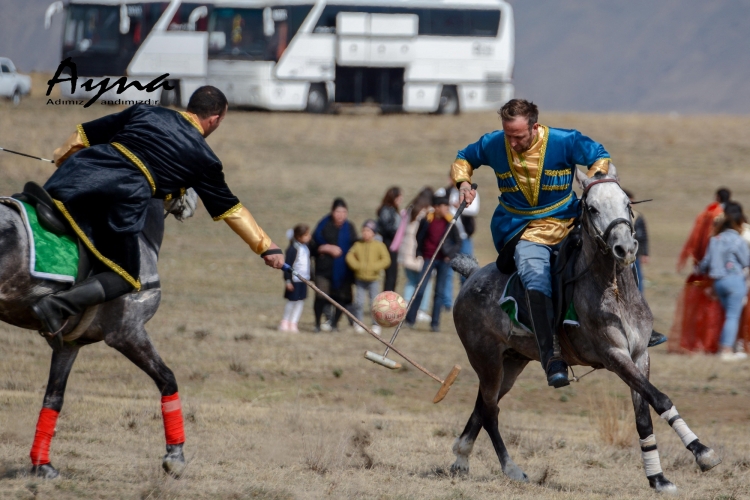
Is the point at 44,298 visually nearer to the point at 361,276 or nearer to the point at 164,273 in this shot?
the point at 361,276

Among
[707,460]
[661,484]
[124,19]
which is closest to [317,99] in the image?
[124,19]

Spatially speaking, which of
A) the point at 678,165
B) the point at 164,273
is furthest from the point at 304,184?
the point at 678,165

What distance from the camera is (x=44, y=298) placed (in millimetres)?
6297

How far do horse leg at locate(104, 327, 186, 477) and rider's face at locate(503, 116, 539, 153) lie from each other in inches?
107

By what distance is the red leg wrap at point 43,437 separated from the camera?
270 inches

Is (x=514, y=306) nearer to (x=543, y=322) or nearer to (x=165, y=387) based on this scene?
(x=543, y=322)

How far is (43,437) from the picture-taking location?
6.91 meters

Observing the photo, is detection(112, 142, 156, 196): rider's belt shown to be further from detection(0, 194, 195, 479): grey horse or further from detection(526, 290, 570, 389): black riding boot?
detection(526, 290, 570, 389): black riding boot

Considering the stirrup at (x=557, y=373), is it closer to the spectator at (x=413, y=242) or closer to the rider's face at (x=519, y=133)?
the rider's face at (x=519, y=133)

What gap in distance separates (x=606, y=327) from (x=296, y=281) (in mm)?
8537

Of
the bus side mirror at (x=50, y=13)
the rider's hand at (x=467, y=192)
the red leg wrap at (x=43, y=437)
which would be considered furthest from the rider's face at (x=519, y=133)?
the bus side mirror at (x=50, y=13)

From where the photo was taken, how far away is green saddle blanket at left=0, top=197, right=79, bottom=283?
20.5 ft

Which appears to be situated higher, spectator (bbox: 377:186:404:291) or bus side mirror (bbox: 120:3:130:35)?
bus side mirror (bbox: 120:3:130:35)

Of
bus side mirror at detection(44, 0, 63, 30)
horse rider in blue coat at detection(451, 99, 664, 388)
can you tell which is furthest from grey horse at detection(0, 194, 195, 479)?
bus side mirror at detection(44, 0, 63, 30)
